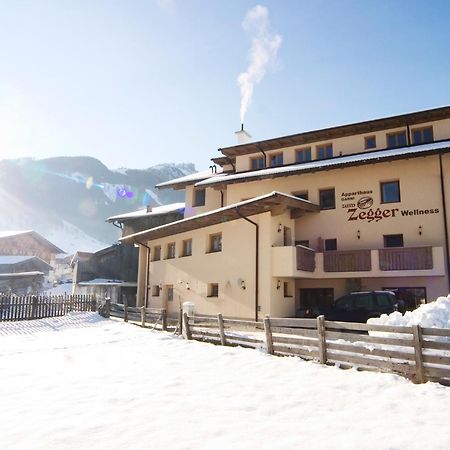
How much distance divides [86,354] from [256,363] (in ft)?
17.5

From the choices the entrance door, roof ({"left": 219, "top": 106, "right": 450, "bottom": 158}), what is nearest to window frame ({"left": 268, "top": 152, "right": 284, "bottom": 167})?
roof ({"left": 219, "top": 106, "right": 450, "bottom": 158})

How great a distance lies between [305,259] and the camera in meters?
19.4

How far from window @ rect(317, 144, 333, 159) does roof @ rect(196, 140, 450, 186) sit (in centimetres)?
119

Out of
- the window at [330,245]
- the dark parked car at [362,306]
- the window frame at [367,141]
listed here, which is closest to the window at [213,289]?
the window at [330,245]

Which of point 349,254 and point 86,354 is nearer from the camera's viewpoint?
point 86,354

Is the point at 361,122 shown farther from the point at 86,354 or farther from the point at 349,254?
the point at 86,354

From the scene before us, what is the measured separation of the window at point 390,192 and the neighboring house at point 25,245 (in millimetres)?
45485

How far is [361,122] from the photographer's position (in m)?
22.4

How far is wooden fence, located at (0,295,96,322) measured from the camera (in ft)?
70.4

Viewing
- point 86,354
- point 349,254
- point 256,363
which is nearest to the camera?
point 256,363

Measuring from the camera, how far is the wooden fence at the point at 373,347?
26.3ft

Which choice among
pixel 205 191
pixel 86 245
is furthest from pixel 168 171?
pixel 205 191

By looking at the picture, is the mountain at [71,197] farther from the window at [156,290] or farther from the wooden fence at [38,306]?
the window at [156,290]

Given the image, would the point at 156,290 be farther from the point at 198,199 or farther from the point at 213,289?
the point at 198,199
